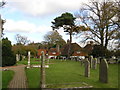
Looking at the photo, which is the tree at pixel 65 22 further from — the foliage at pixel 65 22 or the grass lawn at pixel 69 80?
the grass lawn at pixel 69 80

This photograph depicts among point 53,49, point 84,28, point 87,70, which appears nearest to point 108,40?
point 84,28

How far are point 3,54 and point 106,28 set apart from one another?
1998cm

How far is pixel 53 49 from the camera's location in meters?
97.4

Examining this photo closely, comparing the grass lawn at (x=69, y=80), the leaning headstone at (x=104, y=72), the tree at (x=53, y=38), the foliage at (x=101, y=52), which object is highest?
the tree at (x=53, y=38)

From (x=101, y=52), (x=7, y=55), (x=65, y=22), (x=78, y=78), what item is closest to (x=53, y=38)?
(x=65, y=22)

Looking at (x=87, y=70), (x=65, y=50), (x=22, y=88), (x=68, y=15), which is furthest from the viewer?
(x=65, y=50)

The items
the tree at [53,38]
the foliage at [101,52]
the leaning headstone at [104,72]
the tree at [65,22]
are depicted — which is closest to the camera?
the leaning headstone at [104,72]

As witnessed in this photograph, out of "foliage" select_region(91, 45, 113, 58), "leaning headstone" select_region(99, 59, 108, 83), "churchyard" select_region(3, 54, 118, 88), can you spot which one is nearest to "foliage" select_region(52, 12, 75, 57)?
"foliage" select_region(91, 45, 113, 58)

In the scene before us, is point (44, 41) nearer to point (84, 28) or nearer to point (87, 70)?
point (84, 28)

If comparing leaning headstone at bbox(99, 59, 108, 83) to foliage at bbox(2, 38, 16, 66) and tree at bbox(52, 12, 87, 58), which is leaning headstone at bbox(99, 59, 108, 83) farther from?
tree at bbox(52, 12, 87, 58)

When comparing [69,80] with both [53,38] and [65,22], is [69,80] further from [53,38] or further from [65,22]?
[53,38]

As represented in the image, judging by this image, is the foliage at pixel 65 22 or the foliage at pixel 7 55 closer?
the foliage at pixel 7 55

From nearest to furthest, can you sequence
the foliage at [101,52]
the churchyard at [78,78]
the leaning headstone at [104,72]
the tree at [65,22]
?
the churchyard at [78,78]
the leaning headstone at [104,72]
the foliage at [101,52]
the tree at [65,22]

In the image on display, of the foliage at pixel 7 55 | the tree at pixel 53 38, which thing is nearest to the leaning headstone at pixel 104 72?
the foliage at pixel 7 55
